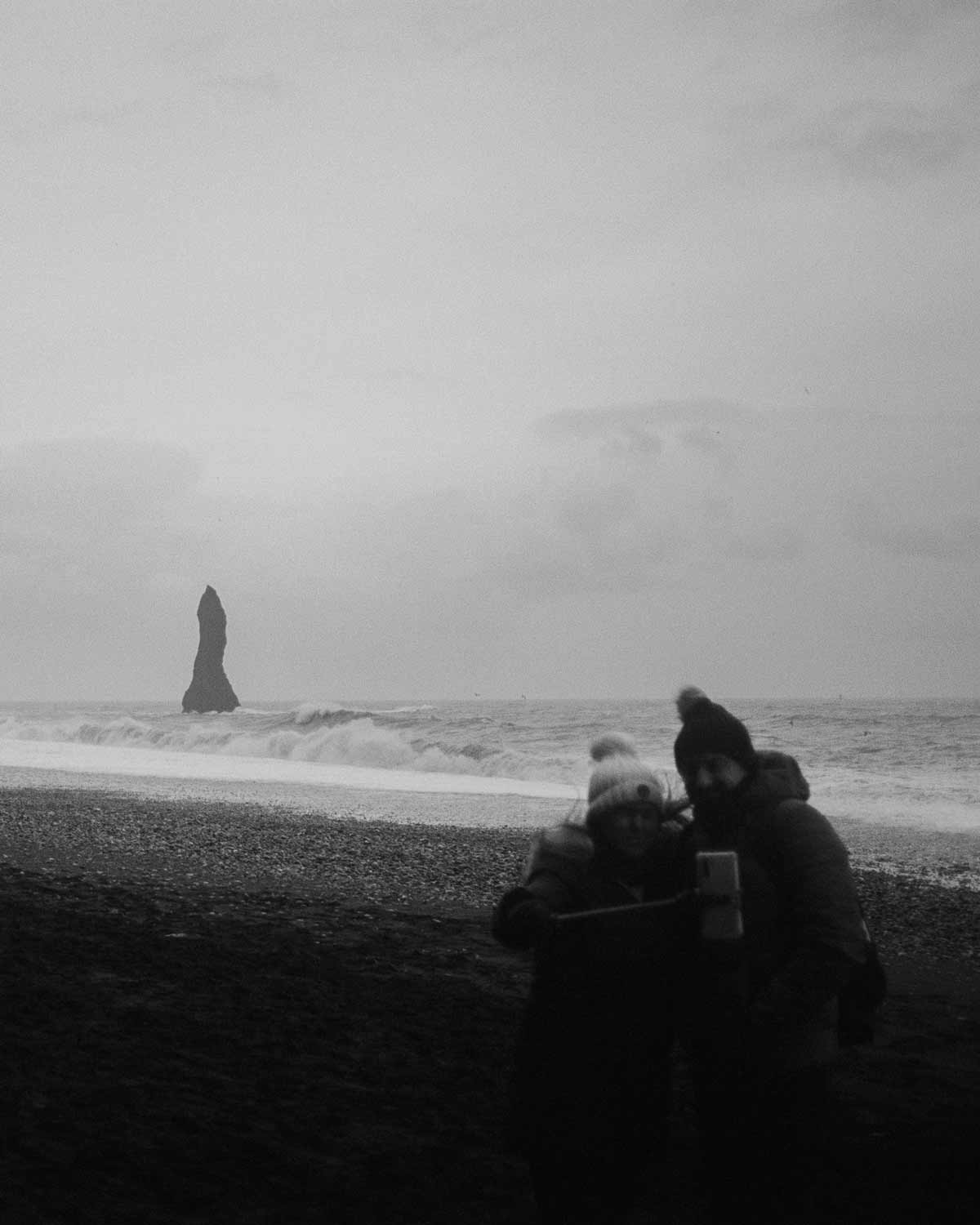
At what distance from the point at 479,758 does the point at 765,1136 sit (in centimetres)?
3502

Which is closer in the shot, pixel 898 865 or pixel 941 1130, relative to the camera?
pixel 941 1130

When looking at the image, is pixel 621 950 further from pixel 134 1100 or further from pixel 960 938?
pixel 960 938

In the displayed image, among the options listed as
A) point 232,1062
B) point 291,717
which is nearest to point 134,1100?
point 232,1062

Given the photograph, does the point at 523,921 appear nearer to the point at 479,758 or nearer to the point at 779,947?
the point at 779,947

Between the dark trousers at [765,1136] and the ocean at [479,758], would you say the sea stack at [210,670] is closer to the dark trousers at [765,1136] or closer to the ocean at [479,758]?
the ocean at [479,758]

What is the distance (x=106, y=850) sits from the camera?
15.7 metres

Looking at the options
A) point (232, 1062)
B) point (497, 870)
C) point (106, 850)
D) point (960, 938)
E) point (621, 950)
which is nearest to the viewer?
point (621, 950)

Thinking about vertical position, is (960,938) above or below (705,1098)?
below

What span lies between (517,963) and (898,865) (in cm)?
856

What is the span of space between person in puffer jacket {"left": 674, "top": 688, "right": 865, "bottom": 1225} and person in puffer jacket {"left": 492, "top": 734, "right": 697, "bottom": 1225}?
0.43 ft

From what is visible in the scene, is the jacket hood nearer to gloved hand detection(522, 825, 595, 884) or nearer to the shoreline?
gloved hand detection(522, 825, 595, 884)

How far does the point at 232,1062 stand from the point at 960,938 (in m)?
7.58

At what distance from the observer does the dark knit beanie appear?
3705mm

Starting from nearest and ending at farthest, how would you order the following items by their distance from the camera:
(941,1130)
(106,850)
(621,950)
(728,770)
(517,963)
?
(621,950), (728,770), (941,1130), (517,963), (106,850)
